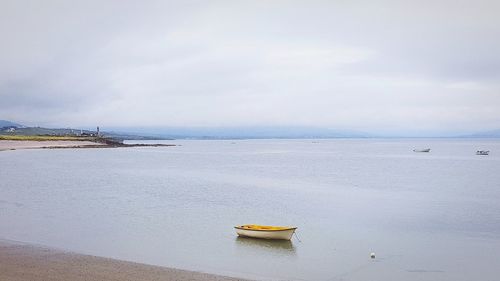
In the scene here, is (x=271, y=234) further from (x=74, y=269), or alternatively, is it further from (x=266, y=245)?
(x=74, y=269)

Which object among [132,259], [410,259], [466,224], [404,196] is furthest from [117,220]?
[404,196]

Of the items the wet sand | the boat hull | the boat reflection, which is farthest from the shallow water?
the wet sand

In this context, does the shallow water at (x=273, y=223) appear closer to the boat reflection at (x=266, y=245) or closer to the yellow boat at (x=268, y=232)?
the boat reflection at (x=266, y=245)

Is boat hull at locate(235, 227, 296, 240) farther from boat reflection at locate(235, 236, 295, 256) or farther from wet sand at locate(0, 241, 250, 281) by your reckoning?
wet sand at locate(0, 241, 250, 281)

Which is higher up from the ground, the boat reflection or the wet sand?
the wet sand

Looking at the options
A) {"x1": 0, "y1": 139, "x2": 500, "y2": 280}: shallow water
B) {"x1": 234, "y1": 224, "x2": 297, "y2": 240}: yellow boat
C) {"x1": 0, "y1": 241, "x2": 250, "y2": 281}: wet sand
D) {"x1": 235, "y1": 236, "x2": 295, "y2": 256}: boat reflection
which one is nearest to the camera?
{"x1": 0, "y1": 241, "x2": 250, "y2": 281}: wet sand

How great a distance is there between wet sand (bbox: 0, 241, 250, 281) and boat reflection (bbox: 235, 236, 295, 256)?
4.26m

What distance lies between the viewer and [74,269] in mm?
14320

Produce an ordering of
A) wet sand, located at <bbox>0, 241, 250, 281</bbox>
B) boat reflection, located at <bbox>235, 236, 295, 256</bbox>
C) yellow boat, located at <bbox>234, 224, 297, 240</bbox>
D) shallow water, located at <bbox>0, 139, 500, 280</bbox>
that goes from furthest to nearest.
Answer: yellow boat, located at <bbox>234, 224, 297, 240</bbox>, boat reflection, located at <bbox>235, 236, 295, 256</bbox>, shallow water, located at <bbox>0, 139, 500, 280</bbox>, wet sand, located at <bbox>0, 241, 250, 281</bbox>

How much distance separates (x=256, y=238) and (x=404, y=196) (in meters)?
21.5

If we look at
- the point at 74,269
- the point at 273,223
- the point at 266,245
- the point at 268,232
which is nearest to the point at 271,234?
the point at 268,232

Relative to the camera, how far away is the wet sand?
13.4 m

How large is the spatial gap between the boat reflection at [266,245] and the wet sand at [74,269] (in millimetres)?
4257

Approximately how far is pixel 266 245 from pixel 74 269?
7.57 meters
